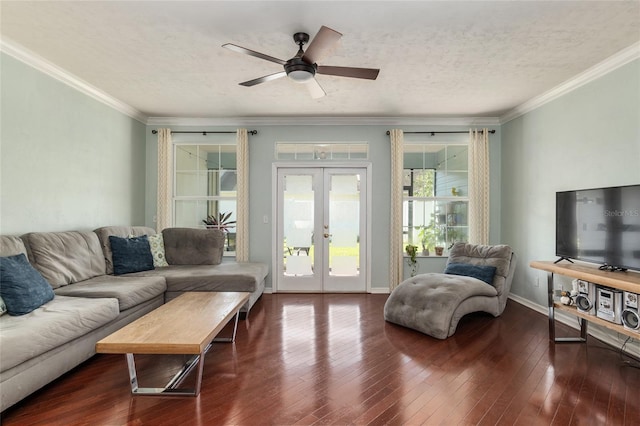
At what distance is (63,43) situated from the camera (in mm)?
2811

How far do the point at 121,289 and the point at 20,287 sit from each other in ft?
2.41

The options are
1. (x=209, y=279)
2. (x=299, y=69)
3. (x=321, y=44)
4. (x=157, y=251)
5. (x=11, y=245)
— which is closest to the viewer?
(x=321, y=44)

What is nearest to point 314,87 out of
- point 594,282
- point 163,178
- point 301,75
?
point 301,75

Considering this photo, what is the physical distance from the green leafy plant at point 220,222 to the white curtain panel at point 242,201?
266 millimetres

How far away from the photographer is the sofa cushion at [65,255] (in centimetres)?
288

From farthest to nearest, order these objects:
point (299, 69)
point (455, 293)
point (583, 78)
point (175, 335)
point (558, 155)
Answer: point (558, 155) → point (583, 78) → point (455, 293) → point (299, 69) → point (175, 335)

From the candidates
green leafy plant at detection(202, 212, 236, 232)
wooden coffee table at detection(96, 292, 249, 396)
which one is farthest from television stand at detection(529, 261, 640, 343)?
green leafy plant at detection(202, 212, 236, 232)

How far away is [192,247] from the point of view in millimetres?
4379

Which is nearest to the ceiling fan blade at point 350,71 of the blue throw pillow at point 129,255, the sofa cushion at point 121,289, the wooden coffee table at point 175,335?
the wooden coffee table at point 175,335

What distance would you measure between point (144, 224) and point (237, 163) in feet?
5.82

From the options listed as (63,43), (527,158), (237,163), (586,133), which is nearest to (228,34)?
(63,43)

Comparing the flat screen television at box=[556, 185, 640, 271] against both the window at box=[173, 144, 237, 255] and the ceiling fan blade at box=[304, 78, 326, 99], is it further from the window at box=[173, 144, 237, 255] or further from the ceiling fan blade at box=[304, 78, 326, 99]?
the window at box=[173, 144, 237, 255]

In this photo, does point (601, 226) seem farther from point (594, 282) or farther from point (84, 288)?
point (84, 288)

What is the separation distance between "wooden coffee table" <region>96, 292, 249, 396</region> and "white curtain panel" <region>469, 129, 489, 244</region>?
3.71 meters
